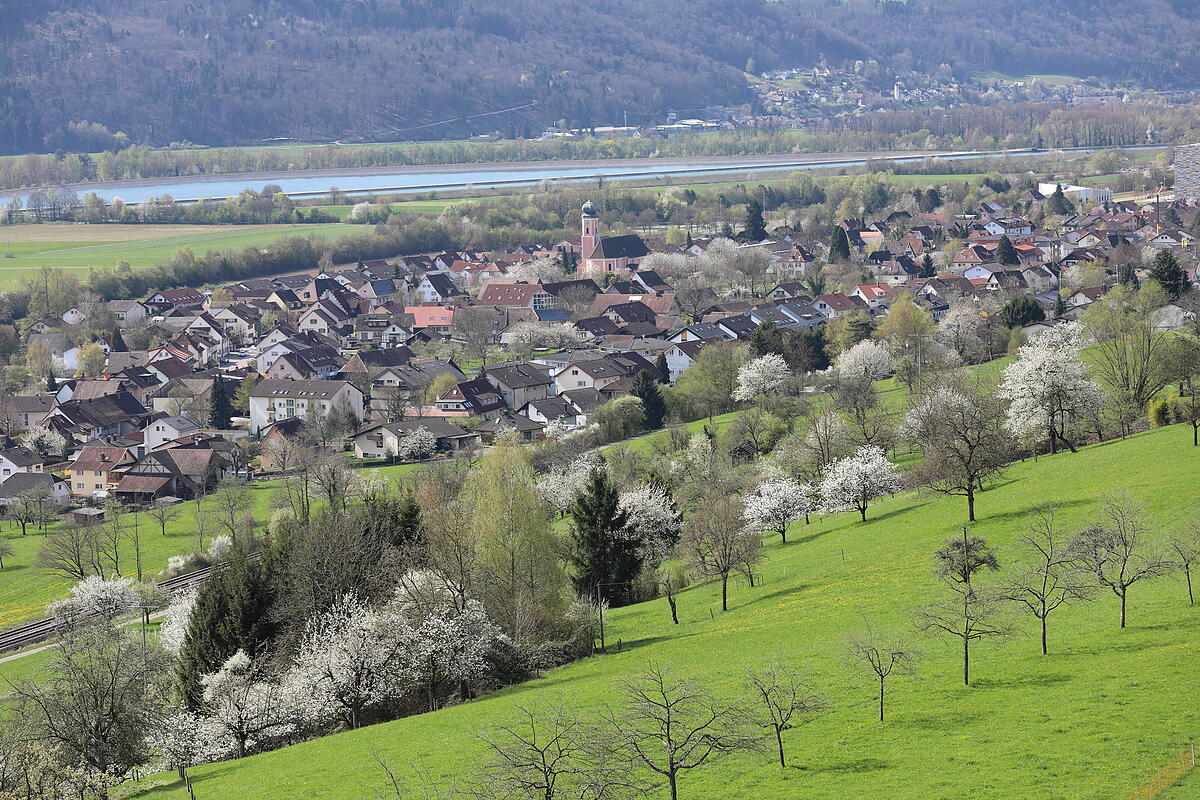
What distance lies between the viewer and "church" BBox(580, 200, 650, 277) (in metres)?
123

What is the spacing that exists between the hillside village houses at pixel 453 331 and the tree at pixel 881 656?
4348cm

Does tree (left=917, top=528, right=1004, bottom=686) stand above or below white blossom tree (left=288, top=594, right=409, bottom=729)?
above

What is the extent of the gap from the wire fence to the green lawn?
39.3 metres

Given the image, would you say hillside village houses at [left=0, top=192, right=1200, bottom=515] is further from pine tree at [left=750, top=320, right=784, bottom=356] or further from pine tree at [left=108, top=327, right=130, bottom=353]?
pine tree at [left=750, top=320, right=784, bottom=356]

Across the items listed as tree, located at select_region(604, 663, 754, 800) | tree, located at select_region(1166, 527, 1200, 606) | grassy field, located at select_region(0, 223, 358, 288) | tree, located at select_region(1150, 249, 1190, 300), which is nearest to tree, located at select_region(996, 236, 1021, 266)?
tree, located at select_region(1150, 249, 1190, 300)

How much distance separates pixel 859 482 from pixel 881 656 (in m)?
17.0

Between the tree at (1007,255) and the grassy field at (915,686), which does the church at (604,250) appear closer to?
the tree at (1007,255)

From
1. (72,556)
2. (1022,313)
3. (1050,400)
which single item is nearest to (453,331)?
(1022,313)

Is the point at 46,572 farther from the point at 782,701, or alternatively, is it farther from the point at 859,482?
the point at 782,701

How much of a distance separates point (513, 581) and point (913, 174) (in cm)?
15062

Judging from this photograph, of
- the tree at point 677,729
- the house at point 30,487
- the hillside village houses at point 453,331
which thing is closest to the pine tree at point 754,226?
the hillside village houses at point 453,331

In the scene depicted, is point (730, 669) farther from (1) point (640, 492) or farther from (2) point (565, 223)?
(2) point (565, 223)

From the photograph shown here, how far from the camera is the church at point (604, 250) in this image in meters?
123

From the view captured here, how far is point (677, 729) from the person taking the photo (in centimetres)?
2123
